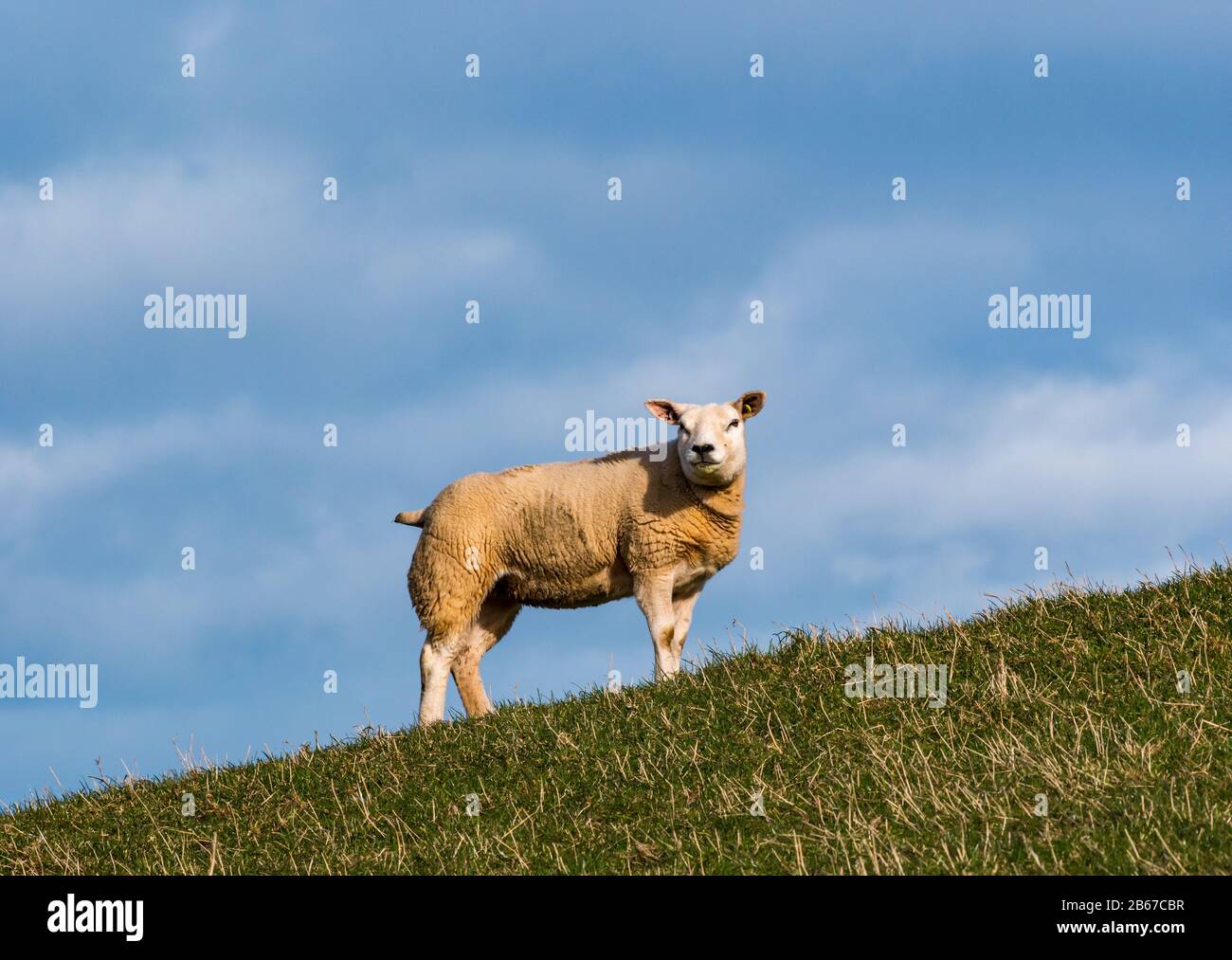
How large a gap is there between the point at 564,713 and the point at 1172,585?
23.2 feet

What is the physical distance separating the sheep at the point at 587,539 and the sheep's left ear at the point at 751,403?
0.5 inches

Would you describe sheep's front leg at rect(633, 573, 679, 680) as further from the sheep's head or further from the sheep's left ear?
the sheep's left ear

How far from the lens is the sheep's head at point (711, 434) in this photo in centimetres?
1497

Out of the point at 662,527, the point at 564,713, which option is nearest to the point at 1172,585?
the point at 662,527

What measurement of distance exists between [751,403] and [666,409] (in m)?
1.04

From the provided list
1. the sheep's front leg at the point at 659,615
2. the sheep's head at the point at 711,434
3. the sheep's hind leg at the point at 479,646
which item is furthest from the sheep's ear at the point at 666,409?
the sheep's hind leg at the point at 479,646

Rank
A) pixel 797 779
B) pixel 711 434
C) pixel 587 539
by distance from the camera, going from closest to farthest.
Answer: pixel 797 779
pixel 711 434
pixel 587 539

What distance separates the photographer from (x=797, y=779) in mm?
10211

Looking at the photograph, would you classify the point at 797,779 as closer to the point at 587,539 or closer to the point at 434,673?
the point at 587,539

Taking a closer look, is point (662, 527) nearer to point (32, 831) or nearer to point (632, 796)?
point (632, 796)

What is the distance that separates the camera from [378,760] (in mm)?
13047

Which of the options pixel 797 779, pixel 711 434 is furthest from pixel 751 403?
pixel 797 779
